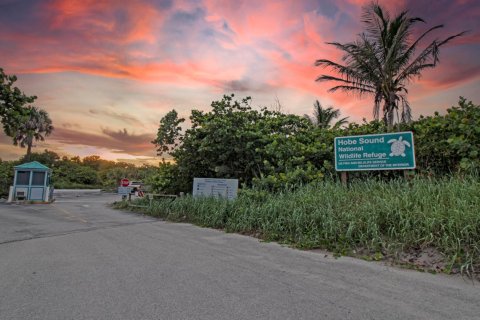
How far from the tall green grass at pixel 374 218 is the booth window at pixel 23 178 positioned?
2093 cm

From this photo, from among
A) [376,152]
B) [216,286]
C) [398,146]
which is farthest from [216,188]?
[216,286]

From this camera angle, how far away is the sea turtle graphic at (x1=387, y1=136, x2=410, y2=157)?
8031mm

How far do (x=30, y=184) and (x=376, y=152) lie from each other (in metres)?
24.4

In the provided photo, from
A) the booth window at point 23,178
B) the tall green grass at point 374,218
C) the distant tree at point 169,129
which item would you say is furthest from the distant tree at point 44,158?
the tall green grass at point 374,218

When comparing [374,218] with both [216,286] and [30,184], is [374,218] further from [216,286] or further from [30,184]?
[30,184]

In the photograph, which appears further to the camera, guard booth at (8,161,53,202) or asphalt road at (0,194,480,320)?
guard booth at (8,161,53,202)

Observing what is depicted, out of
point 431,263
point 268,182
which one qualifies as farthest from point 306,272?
point 268,182

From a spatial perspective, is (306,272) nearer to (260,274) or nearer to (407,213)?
(260,274)

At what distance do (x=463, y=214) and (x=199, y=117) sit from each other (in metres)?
10.1

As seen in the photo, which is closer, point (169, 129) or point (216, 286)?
point (216, 286)

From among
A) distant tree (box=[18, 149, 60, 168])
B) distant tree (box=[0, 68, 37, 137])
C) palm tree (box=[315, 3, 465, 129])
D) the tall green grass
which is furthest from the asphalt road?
distant tree (box=[18, 149, 60, 168])

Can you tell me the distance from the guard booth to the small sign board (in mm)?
17385

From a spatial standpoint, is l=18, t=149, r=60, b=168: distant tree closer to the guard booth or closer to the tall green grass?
the guard booth

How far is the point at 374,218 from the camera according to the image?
223 inches
